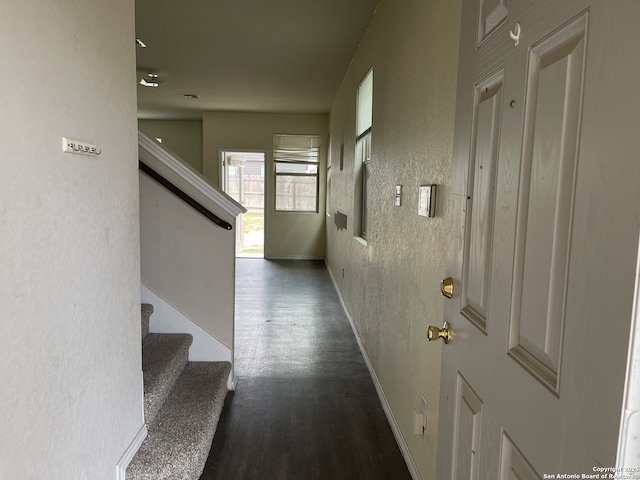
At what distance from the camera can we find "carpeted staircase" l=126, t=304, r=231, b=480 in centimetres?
175

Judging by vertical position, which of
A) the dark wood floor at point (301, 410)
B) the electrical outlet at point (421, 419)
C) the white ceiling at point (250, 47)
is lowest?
the dark wood floor at point (301, 410)

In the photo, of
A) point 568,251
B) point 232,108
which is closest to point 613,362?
point 568,251

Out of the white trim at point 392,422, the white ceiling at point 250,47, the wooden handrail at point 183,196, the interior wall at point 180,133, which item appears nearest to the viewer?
the white trim at point 392,422

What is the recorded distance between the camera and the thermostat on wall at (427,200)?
5.61ft

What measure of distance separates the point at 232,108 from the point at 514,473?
24.3 feet

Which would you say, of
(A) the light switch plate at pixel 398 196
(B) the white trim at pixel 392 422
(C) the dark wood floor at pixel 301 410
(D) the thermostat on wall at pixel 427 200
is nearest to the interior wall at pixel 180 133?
(C) the dark wood floor at pixel 301 410

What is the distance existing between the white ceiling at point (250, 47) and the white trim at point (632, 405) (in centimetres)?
306

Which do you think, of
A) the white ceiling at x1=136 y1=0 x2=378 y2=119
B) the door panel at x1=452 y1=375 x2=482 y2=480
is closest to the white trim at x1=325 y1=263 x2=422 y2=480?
the door panel at x1=452 y1=375 x2=482 y2=480

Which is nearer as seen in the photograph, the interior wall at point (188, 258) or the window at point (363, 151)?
the interior wall at point (188, 258)

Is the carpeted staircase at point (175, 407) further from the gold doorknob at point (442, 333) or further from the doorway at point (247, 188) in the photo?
the doorway at point (247, 188)

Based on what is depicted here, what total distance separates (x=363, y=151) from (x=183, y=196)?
77.3 inches

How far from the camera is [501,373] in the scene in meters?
0.81

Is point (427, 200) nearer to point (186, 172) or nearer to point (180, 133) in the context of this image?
point (186, 172)

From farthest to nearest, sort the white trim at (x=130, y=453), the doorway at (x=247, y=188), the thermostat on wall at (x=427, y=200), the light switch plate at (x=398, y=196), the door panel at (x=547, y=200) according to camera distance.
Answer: the doorway at (x=247, y=188) → the light switch plate at (x=398, y=196) → the thermostat on wall at (x=427, y=200) → the white trim at (x=130, y=453) → the door panel at (x=547, y=200)
